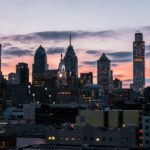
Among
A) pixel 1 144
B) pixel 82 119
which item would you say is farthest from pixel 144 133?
pixel 1 144

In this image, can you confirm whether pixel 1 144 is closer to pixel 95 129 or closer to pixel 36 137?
pixel 36 137

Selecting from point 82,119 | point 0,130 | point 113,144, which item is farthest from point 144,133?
point 0,130

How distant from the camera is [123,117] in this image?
13938 cm

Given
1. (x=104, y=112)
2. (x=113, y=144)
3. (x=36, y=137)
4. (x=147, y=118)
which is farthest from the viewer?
(x=104, y=112)

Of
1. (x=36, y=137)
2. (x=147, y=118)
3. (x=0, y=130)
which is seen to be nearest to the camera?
(x=147, y=118)

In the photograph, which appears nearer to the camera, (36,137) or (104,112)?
(36,137)

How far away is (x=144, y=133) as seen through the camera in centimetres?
11969

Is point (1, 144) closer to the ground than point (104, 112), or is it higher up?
closer to the ground

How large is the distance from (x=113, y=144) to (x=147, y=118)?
566 inches

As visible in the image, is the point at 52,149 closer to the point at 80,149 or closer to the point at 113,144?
the point at 80,149

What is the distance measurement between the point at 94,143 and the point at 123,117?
3033cm

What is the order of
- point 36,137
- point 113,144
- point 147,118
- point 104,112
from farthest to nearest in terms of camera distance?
1. point 104,112
2. point 36,137
3. point 147,118
4. point 113,144

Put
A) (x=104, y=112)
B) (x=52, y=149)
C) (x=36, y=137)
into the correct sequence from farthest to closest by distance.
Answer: (x=104, y=112), (x=36, y=137), (x=52, y=149)

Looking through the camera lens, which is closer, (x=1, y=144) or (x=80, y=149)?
(x=80, y=149)
